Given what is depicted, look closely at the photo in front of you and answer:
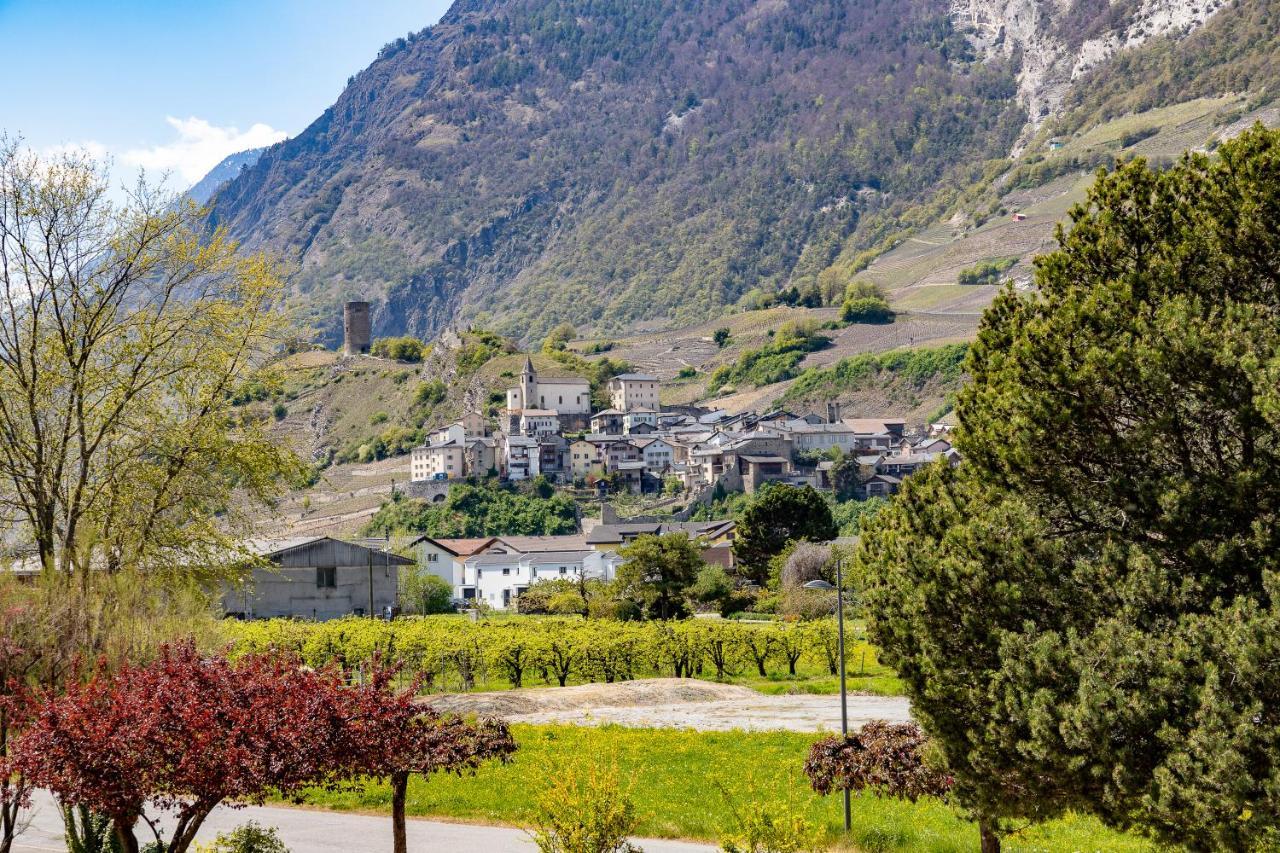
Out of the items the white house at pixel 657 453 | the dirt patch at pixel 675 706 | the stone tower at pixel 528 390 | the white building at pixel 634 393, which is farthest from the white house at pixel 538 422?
the dirt patch at pixel 675 706

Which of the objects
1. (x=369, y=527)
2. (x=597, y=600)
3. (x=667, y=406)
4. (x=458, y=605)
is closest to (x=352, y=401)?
(x=667, y=406)

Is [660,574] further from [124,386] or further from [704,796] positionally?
[124,386]

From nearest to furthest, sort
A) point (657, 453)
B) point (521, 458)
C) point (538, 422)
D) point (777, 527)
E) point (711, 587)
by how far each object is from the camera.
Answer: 1. point (711, 587)
2. point (777, 527)
3. point (521, 458)
4. point (657, 453)
5. point (538, 422)

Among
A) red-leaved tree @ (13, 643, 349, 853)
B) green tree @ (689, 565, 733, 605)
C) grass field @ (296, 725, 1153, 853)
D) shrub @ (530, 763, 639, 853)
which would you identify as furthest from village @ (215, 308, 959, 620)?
red-leaved tree @ (13, 643, 349, 853)

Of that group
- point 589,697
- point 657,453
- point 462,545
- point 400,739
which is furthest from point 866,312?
point 400,739

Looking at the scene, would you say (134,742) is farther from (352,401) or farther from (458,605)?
(352,401)

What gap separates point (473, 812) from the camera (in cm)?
1783

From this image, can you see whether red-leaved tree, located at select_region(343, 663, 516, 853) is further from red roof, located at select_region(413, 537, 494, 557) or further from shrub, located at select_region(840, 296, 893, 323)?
shrub, located at select_region(840, 296, 893, 323)

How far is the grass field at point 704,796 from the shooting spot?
1484cm

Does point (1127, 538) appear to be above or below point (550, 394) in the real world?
below

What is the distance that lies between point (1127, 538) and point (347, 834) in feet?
35.2

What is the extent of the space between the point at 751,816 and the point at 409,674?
3015 cm

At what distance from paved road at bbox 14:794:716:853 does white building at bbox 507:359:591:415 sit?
135681mm

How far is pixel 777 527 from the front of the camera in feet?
230
